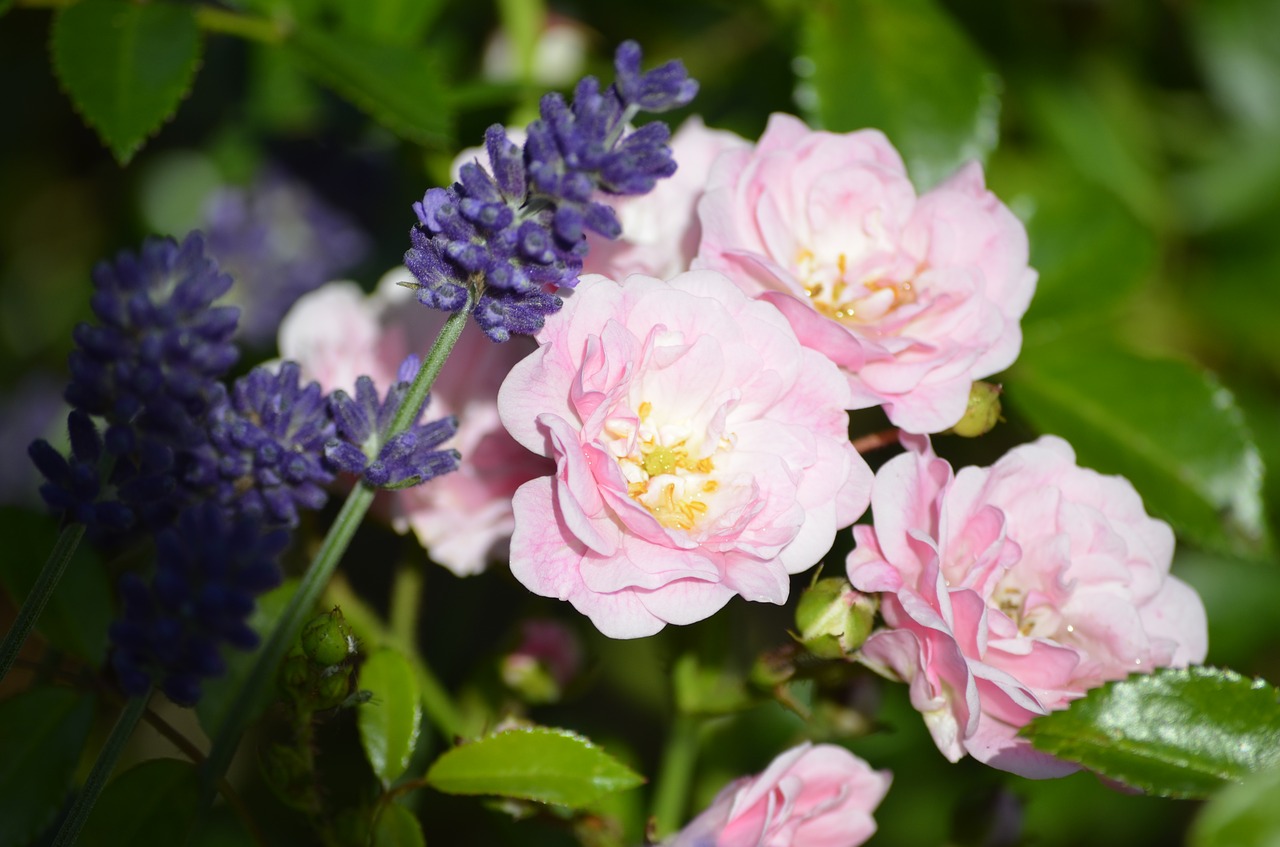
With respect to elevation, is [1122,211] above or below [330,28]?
below

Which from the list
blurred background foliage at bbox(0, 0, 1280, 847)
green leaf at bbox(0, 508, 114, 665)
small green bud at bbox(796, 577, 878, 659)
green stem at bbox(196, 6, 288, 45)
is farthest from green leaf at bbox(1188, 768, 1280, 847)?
green stem at bbox(196, 6, 288, 45)

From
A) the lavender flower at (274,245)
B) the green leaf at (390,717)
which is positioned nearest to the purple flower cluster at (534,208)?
the green leaf at (390,717)

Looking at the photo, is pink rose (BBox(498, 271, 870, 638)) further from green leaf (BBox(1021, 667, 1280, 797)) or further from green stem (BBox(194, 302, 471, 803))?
green leaf (BBox(1021, 667, 1280, 797))

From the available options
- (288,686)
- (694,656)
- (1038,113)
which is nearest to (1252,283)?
(1038,113)

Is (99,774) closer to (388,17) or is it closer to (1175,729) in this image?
(1175,729)

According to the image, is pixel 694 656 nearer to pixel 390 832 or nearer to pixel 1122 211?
pixel 390 832

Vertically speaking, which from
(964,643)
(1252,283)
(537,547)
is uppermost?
(537,547)
